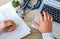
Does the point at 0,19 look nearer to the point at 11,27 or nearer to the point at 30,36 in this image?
the point at 11,27

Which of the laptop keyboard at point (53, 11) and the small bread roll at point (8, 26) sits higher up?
the laptop keyboard at point (53, 11)

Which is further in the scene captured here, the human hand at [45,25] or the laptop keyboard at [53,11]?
the laptop keyboard at [53,11]

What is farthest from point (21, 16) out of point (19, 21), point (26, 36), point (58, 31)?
point (58, 31)

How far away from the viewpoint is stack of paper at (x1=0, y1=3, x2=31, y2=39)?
3.05 feet

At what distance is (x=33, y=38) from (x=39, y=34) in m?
0.05

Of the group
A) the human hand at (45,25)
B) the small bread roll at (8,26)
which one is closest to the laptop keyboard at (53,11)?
the human hand at (45,25)

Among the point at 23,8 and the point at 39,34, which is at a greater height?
the point at 23,8

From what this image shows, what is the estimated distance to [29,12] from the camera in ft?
3.59

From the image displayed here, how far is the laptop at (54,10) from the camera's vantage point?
0.95m

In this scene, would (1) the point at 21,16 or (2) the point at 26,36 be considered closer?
(2) the point at 26,36

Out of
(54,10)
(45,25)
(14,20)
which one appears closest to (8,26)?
(14,20)

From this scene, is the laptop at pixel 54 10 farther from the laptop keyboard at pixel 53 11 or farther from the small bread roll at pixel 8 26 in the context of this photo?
the small bread roll at pixel 8 26

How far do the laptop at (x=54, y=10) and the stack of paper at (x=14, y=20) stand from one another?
7 centimetres

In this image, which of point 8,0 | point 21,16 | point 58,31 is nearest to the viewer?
point 58,31
